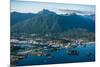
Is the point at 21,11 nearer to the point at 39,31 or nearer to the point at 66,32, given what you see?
the point at 39,31

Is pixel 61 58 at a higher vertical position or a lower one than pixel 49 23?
lower

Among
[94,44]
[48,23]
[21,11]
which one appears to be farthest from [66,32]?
[21,11]

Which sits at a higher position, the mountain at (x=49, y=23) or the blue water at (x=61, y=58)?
the mountain at (x=49, y=23)

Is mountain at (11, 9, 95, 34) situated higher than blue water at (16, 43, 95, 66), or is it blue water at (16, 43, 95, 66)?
mountain at (11, 9, 95, 34)
